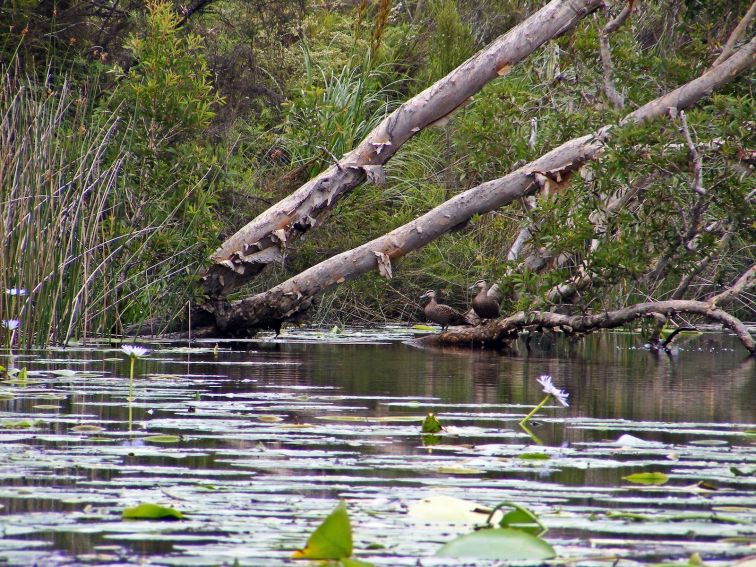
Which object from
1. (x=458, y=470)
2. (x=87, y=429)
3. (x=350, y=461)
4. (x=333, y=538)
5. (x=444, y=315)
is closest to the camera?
(x=333, y=538)

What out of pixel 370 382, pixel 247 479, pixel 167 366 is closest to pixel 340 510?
pixel 247 479

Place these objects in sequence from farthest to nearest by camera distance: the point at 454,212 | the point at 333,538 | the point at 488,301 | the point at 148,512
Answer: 1. the point at 488,301
2. the point at 454,212
3. the point at 148,512
4. the point at 333,538

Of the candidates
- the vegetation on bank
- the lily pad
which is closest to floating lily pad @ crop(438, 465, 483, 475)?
the lily pad

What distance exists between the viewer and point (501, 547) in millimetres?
2037

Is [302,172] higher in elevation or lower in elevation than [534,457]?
higher

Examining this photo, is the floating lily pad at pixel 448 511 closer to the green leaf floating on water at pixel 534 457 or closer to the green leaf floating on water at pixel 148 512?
the green leaf floating on water at pixel 148 512

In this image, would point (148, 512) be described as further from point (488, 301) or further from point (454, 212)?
point (488, 301)

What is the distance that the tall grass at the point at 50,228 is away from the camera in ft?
24.4

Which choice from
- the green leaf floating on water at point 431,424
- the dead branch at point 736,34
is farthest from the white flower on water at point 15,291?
the dead branch at point 736,34

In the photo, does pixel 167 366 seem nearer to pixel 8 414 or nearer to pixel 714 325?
pixel 8 414

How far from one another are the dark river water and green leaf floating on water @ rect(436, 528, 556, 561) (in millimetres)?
36

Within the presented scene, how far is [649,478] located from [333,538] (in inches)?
49.2

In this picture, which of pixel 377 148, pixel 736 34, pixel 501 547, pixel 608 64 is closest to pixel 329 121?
pixel 377 148

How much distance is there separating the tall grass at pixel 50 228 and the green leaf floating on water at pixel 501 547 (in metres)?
5.49
